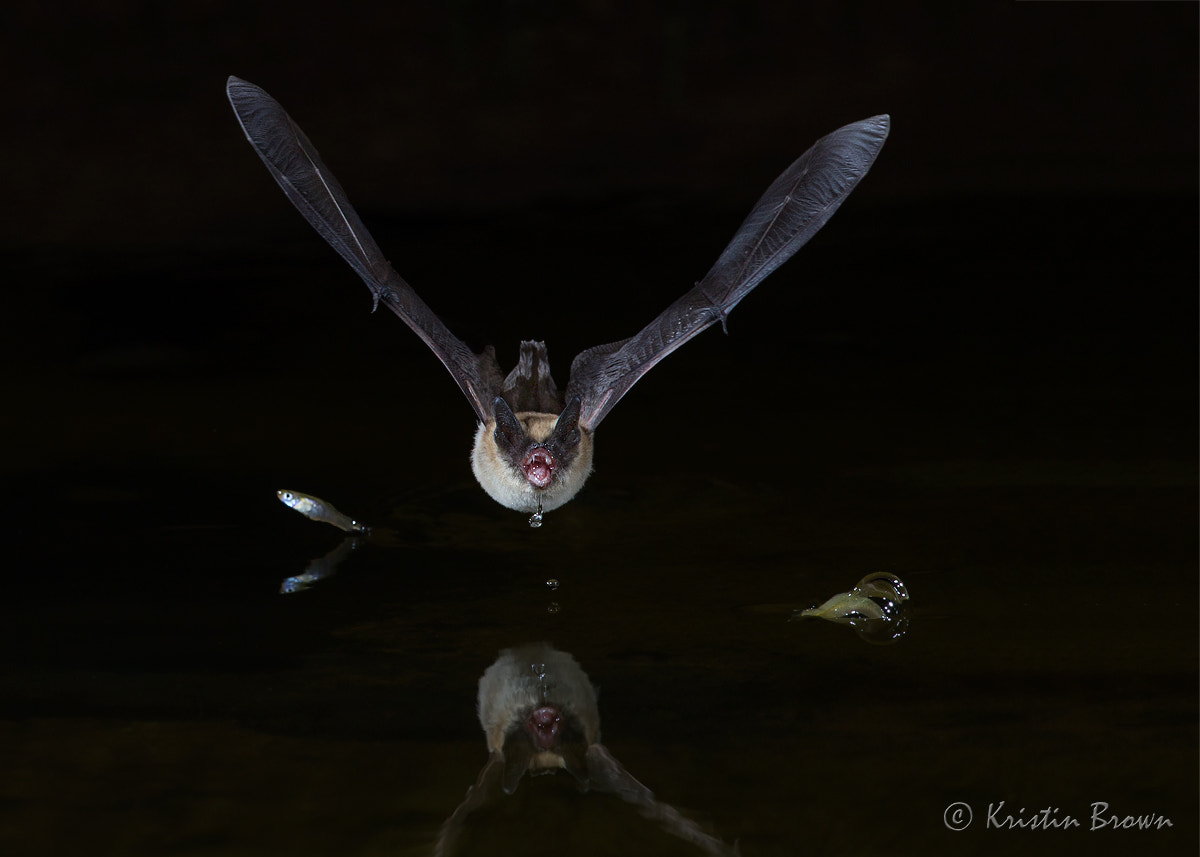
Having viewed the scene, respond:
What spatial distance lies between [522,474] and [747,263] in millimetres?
1232

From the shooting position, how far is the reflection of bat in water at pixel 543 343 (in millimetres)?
5277

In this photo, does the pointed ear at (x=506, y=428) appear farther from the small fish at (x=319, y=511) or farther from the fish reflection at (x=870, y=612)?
the fish reflection at (x=870, y=612)

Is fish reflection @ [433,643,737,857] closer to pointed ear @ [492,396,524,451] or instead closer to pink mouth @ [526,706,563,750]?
pink mouth @ [526,706,563,750]

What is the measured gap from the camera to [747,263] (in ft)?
18.0

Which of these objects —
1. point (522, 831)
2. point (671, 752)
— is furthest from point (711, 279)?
point (522, 831)

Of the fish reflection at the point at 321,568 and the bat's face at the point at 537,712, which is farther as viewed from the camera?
the fish reflection at the point at 321,568

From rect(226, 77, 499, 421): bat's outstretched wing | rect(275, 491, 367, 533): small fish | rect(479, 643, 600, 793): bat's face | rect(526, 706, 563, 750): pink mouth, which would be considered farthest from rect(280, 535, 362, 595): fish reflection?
Result: rect(526, 706, 563, 750): pink mouth

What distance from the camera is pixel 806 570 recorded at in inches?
203

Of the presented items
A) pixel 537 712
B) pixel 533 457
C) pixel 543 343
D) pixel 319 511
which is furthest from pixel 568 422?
pixel 319 511

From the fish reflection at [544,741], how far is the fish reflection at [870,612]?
84 centimetres

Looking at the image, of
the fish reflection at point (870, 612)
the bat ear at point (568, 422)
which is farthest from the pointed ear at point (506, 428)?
the fish reflection at point (870, 612)

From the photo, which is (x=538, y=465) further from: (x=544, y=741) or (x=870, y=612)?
(x=870, y=612)

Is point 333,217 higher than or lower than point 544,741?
higher

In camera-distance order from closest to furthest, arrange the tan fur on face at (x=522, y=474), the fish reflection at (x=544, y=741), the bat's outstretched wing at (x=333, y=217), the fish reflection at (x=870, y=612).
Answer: the fish reflection at (x=544, y=741) → the fish reflection at (x=870, y=612) → the tan fur on face at (x=522, y=474) → the bat's outstretched wing at (x=333, y=217)
